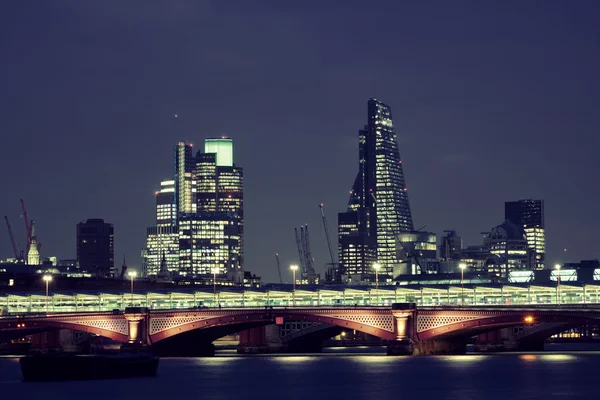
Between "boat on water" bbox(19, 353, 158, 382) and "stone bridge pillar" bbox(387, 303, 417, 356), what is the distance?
4097cm

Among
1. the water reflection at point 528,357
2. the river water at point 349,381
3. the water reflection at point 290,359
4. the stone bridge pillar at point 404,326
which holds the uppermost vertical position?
the stone bridge pillar at point 404,326

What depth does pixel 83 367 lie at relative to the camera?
152 m

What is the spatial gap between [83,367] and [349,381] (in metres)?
28.5

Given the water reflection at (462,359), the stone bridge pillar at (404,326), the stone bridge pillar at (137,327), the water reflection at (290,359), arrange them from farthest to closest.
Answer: the stone bridge pillar at (137,327) < the stone bridge pillar at (404,326) < the water reflection at (290,359) < the water reflection at (462,359)

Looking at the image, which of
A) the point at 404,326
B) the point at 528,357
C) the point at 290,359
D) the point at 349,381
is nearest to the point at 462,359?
the point at 404,326

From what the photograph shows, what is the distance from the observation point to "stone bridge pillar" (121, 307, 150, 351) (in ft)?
651

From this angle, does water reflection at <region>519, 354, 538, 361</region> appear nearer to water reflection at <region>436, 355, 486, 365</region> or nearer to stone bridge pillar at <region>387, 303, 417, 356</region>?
water reflection at <region>436, 355, 486, 365</region>

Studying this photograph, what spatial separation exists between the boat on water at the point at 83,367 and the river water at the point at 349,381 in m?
2.16

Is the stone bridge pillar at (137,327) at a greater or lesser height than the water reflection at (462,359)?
greater

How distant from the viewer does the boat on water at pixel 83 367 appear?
150 metres

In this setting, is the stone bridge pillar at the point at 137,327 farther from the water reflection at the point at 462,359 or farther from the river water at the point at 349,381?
the water reflection at the point at 462,359

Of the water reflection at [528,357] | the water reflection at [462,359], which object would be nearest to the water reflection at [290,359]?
the water reflection at [462,359]

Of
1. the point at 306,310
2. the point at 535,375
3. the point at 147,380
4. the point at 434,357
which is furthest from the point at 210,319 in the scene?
the point at 535,375

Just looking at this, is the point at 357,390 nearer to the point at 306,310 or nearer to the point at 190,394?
the point at 190,394
